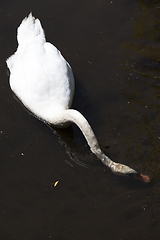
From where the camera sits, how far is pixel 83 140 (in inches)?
230

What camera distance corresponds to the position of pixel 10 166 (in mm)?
5512

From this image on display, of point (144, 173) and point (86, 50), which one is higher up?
point (86, 50)

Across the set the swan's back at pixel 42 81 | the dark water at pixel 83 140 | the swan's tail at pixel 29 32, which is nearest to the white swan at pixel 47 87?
the swan's back at pixel 42 81

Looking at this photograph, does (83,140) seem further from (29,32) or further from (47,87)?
(29,32)

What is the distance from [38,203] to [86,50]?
12.2 feet

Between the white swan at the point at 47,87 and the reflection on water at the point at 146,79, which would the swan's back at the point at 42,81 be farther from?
the reflection on water at the point at 146,79

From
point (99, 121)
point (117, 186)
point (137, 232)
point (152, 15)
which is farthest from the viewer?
point (152, 15)

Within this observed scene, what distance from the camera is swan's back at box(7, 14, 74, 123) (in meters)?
5.65

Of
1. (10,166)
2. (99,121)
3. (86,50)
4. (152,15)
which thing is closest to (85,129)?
(99,121)

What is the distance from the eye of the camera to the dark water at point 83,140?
5027mm

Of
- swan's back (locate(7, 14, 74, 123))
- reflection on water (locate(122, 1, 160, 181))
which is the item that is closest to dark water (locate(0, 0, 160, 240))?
reflection on water (locate(122, 1, 160, 181))

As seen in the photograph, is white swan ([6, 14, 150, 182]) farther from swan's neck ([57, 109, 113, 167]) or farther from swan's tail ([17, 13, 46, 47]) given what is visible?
swan's tail ([17, 13, 46, 47])

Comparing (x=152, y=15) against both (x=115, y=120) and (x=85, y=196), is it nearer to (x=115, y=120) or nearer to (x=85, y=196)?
(x=115, y=120)

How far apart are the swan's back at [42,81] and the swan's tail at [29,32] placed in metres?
0.50
